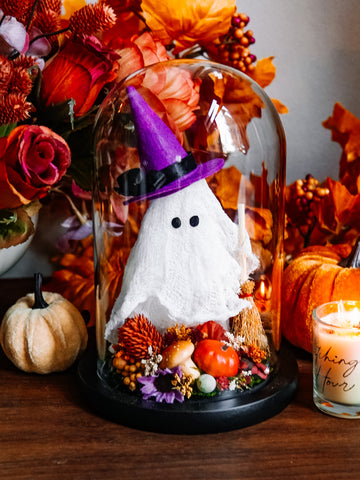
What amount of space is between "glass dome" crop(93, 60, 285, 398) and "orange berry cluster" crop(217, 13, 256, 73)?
167mm

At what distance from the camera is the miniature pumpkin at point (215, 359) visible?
67 centimetres

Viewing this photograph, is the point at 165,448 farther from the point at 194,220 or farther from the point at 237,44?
the point at 237,44

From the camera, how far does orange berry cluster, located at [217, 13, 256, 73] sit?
92 centimetres

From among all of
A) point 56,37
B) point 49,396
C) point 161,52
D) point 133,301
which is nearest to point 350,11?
point 161,52

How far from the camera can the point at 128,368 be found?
0.69 meters

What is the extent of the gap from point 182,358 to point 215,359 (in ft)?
0.12

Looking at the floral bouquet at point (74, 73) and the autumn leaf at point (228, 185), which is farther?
the autumn leaf at point (228, 185)

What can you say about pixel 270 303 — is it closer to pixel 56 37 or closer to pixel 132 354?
pixel 132 354

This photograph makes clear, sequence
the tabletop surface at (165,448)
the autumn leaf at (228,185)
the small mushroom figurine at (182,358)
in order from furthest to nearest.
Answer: the autumn leaf at (228,185) → the small mushroom figurine at (182,358) → the tabletop surface at (165,448)

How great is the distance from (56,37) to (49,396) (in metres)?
0.45

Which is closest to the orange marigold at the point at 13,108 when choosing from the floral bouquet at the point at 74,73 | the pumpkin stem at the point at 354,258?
the floral bouquet at the point at 74,73

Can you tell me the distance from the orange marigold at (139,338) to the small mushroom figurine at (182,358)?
2cm

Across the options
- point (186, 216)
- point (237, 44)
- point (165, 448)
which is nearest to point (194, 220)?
point (186, 216)

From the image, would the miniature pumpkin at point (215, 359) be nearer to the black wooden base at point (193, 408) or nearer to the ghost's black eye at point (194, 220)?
the black wooden base at point (193, 408)
